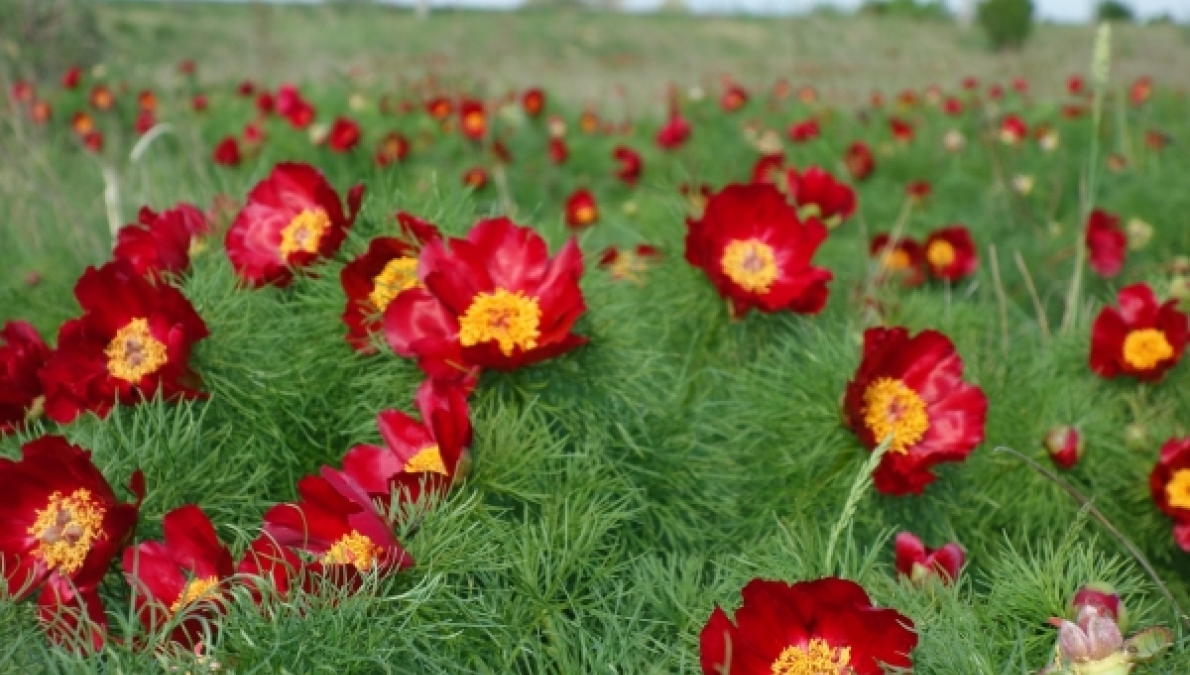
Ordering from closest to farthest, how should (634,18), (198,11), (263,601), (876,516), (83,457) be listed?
(263,601), (83,457), (876,516), (198,11), (634,18)

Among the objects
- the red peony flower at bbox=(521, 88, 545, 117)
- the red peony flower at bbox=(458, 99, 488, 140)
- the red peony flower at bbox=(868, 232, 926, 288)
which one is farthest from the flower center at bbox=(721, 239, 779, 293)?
the red peony flower at bbox=(521, 88, 545, 117)

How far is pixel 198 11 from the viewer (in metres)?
17.7

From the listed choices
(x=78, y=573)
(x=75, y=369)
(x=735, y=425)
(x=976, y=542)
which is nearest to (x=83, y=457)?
(x=78, y=573)

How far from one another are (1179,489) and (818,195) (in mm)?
625

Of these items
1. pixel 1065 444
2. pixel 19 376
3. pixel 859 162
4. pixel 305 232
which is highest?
pixel 305 232

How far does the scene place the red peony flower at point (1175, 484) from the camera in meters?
1.26

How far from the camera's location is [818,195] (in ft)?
5.44

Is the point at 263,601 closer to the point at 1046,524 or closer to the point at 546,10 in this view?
the point at 1046,524

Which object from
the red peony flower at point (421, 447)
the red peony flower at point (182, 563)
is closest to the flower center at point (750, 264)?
the red peony flower at point (421, 447)

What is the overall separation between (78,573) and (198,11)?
60.5 ft

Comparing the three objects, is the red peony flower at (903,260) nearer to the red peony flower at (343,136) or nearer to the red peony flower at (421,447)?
the red peony flower at (421,447)

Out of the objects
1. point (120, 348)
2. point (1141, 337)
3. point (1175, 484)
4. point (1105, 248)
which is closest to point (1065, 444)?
point (1175, 484)

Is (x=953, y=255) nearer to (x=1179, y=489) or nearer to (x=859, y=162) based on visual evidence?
Result: (x=1179, y=489)

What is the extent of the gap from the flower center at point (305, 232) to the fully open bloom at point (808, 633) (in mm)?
638
